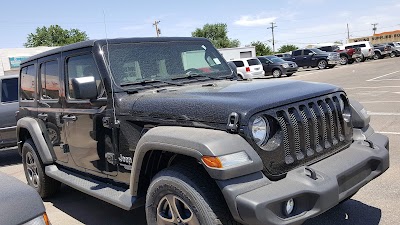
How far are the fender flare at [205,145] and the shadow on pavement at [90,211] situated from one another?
1.56 metres

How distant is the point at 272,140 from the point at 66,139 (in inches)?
103

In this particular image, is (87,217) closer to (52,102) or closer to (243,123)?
(52,102)

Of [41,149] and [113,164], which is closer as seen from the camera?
[113,164]

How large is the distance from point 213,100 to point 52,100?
8.52ft

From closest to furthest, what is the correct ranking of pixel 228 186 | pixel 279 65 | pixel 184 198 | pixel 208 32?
pixel 228 186 → pixel 184 198 → pixel 279 65 → pixel 208 32

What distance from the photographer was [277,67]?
2562 centimetres

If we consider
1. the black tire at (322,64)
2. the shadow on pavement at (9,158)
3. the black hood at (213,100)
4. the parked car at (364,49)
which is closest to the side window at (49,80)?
the black hood at (213,100)

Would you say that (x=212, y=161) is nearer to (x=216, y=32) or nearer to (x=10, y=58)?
(x=10, y=58)

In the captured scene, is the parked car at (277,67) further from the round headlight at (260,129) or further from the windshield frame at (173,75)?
the round headlight at (260,129)

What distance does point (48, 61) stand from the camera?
4703 mm

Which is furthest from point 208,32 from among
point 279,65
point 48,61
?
point 48,61

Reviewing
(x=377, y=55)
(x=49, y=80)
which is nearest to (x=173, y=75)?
(x=49, y=80)

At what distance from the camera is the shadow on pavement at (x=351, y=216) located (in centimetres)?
363

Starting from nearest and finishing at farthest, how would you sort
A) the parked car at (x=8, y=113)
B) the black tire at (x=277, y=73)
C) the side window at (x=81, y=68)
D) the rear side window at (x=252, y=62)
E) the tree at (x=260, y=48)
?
the side window at (x=81, y=68) < the parked car at (x=8, y=113) < the rear side window at (x=252, y=62) < the black tire at (x=277, y=73) < the tree at (x=260, y=48)
